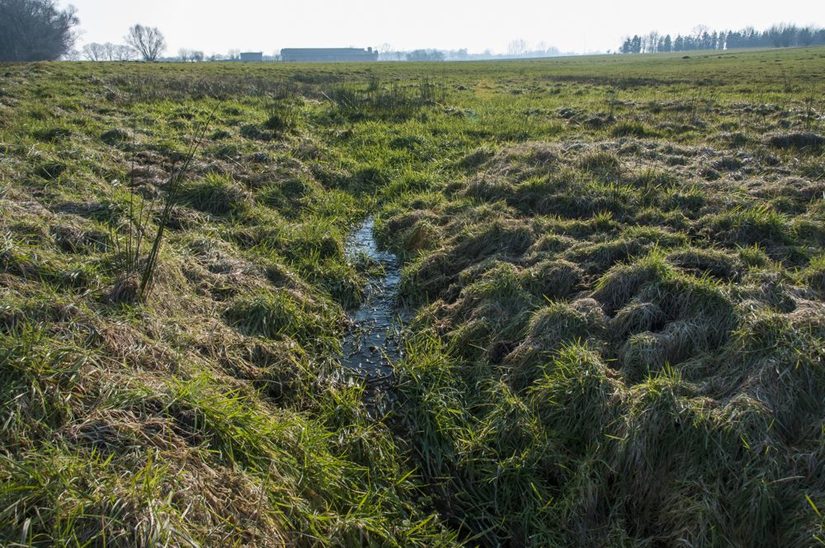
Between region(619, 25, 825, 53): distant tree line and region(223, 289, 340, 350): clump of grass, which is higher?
region(619, 25, 825, 53): distant tree line

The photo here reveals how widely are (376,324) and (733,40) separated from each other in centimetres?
17988

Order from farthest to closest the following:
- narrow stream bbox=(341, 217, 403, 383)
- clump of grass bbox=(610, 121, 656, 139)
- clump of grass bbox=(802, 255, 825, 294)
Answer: clump of grass bbox=(610, 121, 656, 139) → narrow stream bbox=(341, 217, 403, 383) → clump of grass bbox=(802, 255, 825, 294)

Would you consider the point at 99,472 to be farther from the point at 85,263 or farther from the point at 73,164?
the point at 73,164

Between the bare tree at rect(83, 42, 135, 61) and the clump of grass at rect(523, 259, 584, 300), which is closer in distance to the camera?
Result: the clump of grass at rect(523, 259, 584, 300)

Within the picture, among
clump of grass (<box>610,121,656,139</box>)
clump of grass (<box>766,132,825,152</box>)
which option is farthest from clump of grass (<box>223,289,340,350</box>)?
clump of grass (<box>766,132,825,152</box>)

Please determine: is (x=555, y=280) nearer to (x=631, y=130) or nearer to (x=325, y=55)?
(x=631, y=130)

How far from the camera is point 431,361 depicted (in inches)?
202

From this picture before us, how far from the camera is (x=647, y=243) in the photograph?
20.9ft

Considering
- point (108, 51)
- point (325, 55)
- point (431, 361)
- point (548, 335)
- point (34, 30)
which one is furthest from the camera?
point (325, 55)

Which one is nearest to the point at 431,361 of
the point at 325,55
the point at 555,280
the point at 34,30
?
the point at 555,280

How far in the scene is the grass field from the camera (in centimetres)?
311

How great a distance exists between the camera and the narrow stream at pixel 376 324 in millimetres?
5387

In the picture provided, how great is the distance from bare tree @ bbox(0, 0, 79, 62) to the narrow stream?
8008 centimetres

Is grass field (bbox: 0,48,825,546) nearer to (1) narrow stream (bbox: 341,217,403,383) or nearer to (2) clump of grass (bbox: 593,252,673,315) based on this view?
(2) clump of grass (bbox: 593,252,673,315)
